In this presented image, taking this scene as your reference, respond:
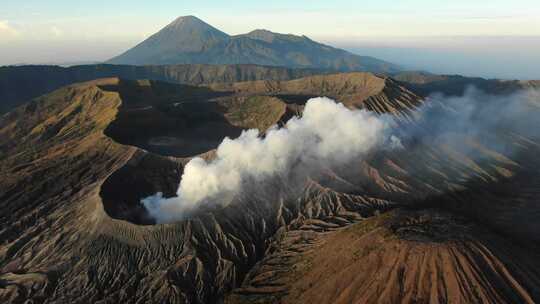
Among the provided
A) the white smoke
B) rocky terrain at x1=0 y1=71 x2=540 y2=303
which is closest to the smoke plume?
the white smoke

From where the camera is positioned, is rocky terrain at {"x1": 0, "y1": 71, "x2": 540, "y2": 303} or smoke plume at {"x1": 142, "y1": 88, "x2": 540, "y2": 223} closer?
rocky terrain at {"x1": 0, "y1": 71, "x2": 540, "y2": 303}

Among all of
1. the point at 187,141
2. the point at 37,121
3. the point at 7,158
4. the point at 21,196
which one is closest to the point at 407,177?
the point at 187,141

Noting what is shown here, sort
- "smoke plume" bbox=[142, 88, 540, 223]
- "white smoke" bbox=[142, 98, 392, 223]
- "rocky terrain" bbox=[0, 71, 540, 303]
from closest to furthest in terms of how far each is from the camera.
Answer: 1. "rocky terrain" bbox=[0, 71, 540, 303]
2. "white smoke" bbox=[142, 98, 392, 223]
3. "smoke plume" bbox=[142, 88, 540, 223]

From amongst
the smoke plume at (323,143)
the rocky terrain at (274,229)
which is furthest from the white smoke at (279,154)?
the rocky terrain at (274,229)

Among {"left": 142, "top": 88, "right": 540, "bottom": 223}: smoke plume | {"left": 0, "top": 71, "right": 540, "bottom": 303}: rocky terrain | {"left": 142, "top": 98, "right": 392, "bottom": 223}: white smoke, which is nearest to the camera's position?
{"left": 0, "top": 71, "right": 540, "bottom": 303}: rocky terrain

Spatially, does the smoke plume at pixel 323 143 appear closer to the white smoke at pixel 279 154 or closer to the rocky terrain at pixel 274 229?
the white smoke at pixel 279 154

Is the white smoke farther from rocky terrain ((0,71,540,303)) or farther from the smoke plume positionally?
rocky terrain ((0,71,540,303))

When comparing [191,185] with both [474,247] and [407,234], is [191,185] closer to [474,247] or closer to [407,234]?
[407,234]
